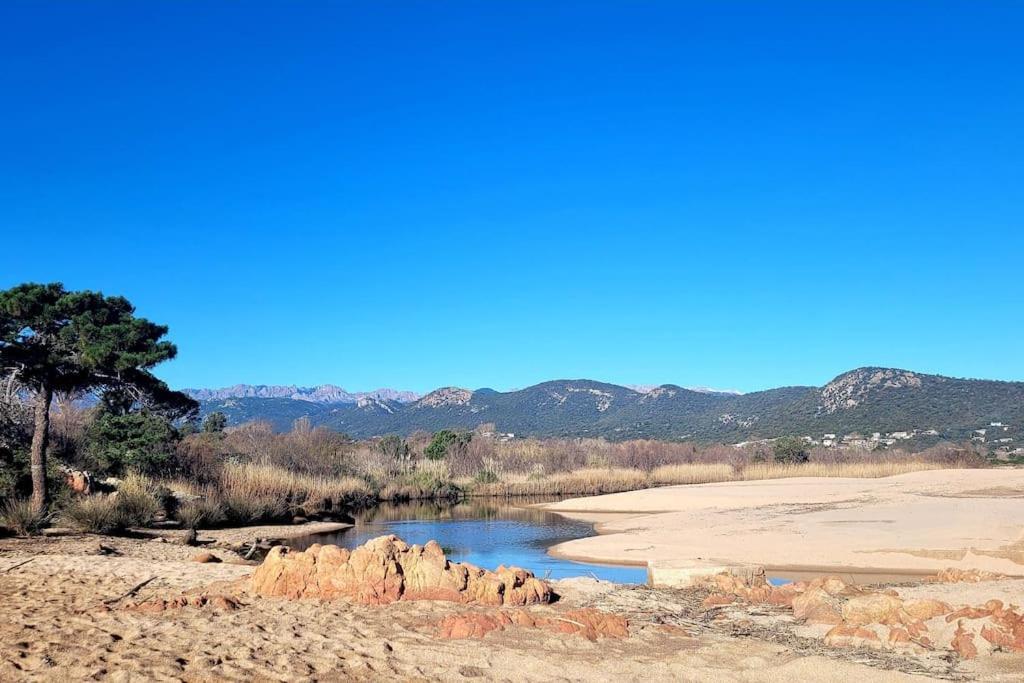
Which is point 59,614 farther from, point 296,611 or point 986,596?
point 986,596

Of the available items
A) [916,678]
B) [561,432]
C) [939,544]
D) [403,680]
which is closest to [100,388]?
[403,680]

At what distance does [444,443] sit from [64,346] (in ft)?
127

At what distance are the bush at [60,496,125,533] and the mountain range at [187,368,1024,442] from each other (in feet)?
257

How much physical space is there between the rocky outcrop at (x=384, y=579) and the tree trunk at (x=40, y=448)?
1001 centimetres

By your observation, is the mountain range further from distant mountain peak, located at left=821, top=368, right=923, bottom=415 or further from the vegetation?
the vegetation

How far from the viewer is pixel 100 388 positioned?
68.3 feet

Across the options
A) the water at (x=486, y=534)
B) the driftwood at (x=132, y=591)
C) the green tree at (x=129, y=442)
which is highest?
the green tree at (x=129, y=442)

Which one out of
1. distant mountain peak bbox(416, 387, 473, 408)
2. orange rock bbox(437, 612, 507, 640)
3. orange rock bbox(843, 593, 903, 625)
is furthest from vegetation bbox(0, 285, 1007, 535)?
distant mountain peak bbox(416, 387, 473, 408)

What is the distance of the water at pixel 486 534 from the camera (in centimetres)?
1922

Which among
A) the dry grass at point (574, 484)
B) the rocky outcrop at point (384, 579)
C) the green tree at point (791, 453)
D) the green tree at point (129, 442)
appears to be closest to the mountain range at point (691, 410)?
the green tree at point (791, 453)

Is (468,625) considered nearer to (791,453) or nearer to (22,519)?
(22,519)

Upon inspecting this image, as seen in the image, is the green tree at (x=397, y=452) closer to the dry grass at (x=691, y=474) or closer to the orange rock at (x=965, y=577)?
the dry grass at (x=691, y=474)

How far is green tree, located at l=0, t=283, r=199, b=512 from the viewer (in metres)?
18.0

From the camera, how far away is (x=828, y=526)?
24.4 metres
